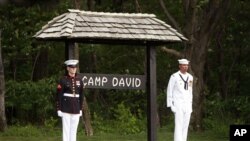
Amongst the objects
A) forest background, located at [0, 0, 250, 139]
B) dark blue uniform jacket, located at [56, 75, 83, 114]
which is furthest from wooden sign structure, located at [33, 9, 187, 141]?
forest background, located at [0, 0, 250, 139]

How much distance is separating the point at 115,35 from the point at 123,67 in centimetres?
1875

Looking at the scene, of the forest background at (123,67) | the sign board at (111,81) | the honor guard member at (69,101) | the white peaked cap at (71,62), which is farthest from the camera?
the forest background at (123,67)

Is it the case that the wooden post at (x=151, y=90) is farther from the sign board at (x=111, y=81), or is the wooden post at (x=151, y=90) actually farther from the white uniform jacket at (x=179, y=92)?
the white uniform jacket at (x=179, y=92)

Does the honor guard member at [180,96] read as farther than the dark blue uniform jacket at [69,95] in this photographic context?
Yes

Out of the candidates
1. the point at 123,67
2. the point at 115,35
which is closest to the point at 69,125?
the point at 115,35

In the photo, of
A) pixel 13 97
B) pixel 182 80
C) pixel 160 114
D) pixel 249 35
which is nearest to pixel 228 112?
pixel 249 35

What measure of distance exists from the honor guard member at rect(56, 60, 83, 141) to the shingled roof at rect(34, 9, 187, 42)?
2.31ft

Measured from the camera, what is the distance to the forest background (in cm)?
2384

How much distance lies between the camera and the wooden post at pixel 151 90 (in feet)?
44.7

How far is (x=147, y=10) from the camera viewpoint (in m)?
28.8

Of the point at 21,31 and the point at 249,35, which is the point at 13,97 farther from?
the point at 249,35

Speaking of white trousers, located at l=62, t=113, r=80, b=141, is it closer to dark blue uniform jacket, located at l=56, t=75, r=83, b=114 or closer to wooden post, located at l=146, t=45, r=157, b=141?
dark blue uniform jacket, located at l=56, t=75, r=83, b=114

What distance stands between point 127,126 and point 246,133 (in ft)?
39.1

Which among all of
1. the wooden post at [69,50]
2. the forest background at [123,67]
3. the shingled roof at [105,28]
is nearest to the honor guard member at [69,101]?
the wooden post at [69,50]
